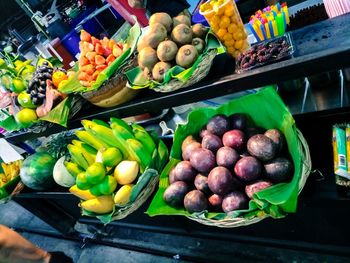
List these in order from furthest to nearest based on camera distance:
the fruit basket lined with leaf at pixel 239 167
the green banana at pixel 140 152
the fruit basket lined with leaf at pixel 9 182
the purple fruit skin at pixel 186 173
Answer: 1. the fruit basket lined with leaf at pixel 9 182
2. the green banana at pixel 140 152
3. the purple fruit skin at pixel 186 173
4. the fruit basket lined with leaf at pixel 239 167

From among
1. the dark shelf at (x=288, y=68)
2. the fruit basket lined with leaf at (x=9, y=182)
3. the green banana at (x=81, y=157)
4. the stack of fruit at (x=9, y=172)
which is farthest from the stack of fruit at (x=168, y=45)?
the stack of fruit at (x=9, y=172)

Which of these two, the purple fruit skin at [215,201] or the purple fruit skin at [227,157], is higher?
the purple fruit skin at [227,157]

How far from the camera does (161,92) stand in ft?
4.56

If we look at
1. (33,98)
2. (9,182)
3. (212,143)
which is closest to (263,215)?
(212,143)

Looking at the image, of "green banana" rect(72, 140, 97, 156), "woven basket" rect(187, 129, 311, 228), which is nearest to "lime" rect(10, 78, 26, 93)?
"green banana" rect(72, 140, 97, 156)

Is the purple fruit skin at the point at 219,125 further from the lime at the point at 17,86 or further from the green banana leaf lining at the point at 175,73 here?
the lime at the point at 17,86

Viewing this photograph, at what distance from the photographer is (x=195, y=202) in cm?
121

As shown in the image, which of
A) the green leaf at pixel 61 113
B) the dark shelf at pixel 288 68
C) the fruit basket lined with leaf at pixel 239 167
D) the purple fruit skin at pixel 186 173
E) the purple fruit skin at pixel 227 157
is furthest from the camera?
the green leaf at pixel 61 113

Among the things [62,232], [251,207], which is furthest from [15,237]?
[251,207]

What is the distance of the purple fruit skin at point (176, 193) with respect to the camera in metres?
1.28

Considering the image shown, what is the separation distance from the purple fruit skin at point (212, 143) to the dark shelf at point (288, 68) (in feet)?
0.57

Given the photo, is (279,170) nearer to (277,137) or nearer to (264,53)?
(277,137)

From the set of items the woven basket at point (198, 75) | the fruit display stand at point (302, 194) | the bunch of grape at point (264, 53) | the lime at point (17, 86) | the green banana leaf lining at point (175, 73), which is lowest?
the fruit display stand at point (302, 194)

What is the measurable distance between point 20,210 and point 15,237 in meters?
1.76
